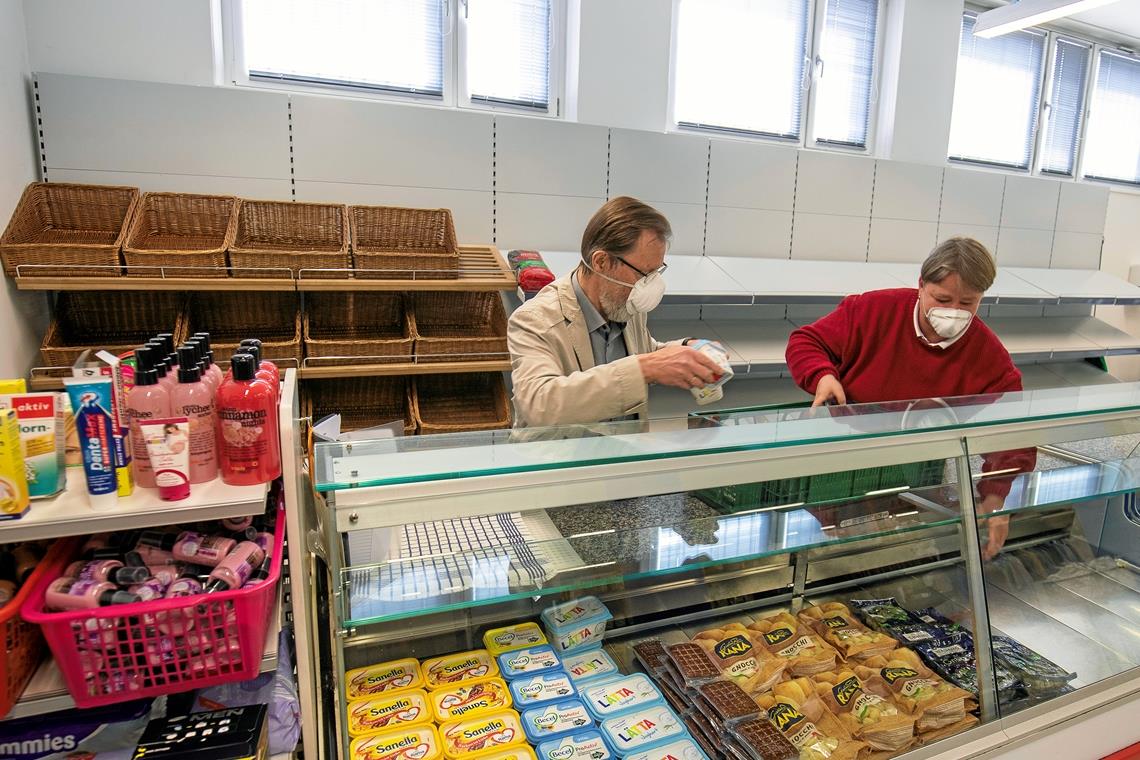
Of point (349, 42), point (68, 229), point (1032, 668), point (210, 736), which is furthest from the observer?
point (349, 42)

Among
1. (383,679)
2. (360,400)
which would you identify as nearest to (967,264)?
(383,679)

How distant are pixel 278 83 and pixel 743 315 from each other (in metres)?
3.19

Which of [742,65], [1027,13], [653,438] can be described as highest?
[1027,13]

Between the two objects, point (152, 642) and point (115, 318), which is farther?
point (115, 318)

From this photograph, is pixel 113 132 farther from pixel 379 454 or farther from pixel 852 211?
pixel 852 211

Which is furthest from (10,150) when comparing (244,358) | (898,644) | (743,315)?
(743,315)

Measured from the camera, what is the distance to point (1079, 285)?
4.98 m

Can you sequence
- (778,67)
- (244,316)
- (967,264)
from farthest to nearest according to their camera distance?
1. (778,67)
2. (244,316)
3. (967,264)

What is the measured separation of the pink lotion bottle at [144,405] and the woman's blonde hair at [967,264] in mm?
2030

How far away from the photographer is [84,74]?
10.6 ft

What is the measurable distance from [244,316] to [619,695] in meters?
2.84

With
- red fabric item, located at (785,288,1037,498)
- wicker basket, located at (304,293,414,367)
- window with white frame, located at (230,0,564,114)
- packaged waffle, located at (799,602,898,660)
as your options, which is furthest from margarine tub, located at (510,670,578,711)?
window with white frame, located at (230,0,564,114)

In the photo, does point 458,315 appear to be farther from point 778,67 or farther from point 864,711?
point 778,67

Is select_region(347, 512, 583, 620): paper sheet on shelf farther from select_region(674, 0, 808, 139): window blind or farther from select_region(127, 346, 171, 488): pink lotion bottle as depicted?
select_region(674, 0, 808, 139): window blind
